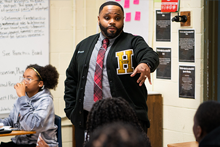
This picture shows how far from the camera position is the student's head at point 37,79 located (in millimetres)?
2536

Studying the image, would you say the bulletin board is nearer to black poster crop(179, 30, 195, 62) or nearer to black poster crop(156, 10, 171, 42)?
black poster crop(156, 10, 171, 42)

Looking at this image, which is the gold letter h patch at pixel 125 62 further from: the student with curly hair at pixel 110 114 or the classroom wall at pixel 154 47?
the classroom wall at pixel 154 47

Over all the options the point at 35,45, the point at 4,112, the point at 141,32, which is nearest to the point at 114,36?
the point at 141,32

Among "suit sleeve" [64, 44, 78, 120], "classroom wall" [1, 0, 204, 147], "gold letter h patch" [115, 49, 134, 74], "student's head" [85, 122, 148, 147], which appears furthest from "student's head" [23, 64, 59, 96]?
"student's head" [85, 122, 148, 147]

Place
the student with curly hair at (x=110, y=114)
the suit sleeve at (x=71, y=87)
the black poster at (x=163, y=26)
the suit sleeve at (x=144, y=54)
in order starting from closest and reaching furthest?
the student with curly hair at (x=110, y=114), the suit sleeve at (x=144, y=54), the suit sleeve at (x=71, y=87), the black poster at (x=163, y=26)

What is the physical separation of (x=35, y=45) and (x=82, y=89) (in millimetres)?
1579

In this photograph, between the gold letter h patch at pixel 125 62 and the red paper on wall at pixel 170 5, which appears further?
the red paper on wall at pixel 170 5

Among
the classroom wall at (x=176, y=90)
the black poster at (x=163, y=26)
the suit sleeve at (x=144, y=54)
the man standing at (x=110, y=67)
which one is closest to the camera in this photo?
the suit sleeve at (x=144, y=54)

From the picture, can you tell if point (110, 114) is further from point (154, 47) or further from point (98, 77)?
point (154, 47)

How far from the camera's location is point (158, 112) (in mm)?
3150

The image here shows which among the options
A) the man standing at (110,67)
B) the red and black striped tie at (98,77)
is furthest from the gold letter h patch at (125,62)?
the red and black striped tie at (98,77)

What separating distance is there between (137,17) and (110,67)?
5.05 ft

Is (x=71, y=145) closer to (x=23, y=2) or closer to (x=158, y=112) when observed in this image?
(x=158, y=112)

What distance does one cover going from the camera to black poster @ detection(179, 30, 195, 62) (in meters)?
2.88
